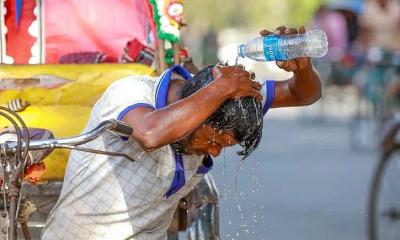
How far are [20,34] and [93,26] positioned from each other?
33cm

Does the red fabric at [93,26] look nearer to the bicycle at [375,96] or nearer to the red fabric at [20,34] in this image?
the red fabric at [20,34]

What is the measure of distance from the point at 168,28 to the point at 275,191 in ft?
16.8

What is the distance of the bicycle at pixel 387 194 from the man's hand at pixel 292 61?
3.12 meters

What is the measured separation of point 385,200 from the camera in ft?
22.8

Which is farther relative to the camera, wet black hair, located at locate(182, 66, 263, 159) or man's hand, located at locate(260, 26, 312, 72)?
man's hand, located at locate(260, 26, 312, 72)

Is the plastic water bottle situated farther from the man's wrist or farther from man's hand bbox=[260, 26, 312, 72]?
the man's wrist

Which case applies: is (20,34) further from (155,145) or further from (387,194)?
(387,194)

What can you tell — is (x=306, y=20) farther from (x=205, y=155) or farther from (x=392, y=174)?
(x=205, y=155)

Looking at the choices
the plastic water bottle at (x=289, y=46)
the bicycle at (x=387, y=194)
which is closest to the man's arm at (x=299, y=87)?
the plastic water bottle at (x=289, y=46)

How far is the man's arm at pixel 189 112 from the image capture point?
3.24 metres

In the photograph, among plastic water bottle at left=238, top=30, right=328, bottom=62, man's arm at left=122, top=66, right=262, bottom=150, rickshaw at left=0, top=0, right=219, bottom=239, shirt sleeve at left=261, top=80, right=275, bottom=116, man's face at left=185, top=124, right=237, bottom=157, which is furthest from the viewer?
rickshaw at left=0, top=0, right=219, bottom=239

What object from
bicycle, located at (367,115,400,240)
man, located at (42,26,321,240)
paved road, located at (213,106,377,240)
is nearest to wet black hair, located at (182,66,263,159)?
man, located at (42,26,321,240)

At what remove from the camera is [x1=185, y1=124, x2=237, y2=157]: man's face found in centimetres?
337

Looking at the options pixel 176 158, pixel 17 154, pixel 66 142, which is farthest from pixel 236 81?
pixel 17 154
